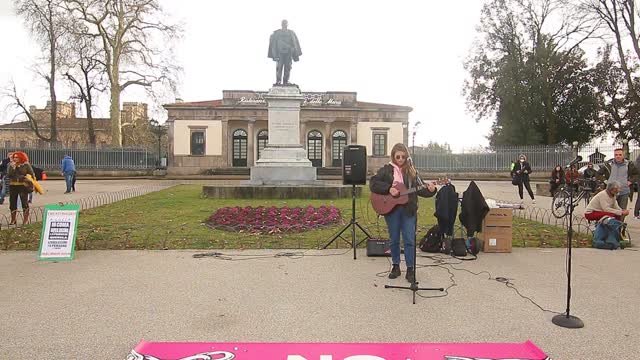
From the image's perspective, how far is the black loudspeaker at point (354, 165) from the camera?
8211mm

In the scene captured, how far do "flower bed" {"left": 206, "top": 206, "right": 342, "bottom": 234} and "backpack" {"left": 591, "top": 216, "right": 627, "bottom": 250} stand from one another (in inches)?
208

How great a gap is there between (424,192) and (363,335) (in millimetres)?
2345

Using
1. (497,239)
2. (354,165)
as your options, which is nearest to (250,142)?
(354,165)

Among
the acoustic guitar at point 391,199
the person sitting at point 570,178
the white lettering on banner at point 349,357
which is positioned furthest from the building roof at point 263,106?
the white lettering on banner at point 349,357

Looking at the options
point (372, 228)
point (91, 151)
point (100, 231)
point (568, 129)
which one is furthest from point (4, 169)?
point (568, 129)

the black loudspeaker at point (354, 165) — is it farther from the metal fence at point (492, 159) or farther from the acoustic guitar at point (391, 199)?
the metal fence at point (492, 159)

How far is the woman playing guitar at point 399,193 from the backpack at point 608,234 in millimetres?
4478

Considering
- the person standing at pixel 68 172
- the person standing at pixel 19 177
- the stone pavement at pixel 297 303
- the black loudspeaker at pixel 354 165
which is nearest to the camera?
the stone pavement at pixel 297 303

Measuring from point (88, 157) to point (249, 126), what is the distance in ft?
48.9

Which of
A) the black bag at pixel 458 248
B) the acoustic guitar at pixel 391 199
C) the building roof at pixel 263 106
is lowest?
the black bag at pixel 458 248

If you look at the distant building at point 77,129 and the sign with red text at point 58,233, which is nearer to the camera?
the sign with red text at point 58,233

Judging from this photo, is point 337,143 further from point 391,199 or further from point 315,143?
point 391,199

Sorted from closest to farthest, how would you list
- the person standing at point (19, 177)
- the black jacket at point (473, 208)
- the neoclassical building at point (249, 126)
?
the black jacket at point (473, 208) → the person standing at point (19, 177) → the neoclassical building at point (249, 126)

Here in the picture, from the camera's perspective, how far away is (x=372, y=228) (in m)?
10.6
